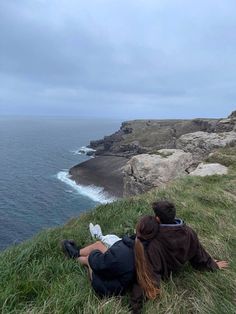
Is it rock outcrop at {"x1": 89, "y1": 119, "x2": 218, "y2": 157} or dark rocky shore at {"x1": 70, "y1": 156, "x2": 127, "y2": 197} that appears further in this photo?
rock outcrop at {"x1": 89, "y1": 119, "x2": 218, "y2": 157}

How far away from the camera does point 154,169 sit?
84.4 ft

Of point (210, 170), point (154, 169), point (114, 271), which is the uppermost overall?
point (114, 271)

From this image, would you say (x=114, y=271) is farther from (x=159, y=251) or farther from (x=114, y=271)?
(x=159, y=251)

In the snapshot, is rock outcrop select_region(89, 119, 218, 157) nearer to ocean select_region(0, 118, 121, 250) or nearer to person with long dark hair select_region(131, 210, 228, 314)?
ocean select_region(0, 118, 121, 250)

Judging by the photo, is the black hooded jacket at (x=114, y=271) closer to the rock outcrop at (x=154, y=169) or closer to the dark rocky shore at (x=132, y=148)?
the rock outcrop at (x=154, y=169)

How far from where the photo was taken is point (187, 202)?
36.0 ft

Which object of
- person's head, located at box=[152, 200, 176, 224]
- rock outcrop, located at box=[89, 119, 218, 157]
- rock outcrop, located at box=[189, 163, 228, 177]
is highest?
person's head, located at box=[152, 200, 176, 224]

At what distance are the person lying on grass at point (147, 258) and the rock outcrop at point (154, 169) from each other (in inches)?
705

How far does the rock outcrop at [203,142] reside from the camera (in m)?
33.6

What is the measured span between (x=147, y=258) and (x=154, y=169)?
64.7ft

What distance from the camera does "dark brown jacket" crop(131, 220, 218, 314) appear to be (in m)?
6.19

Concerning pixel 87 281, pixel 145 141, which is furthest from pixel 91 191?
pixel 87 281

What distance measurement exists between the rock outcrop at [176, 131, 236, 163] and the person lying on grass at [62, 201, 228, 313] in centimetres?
2631

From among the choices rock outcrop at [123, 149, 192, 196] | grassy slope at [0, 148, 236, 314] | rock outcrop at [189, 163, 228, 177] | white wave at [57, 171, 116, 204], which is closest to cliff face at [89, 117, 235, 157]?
white wave at [57, 171, 116, 204]
